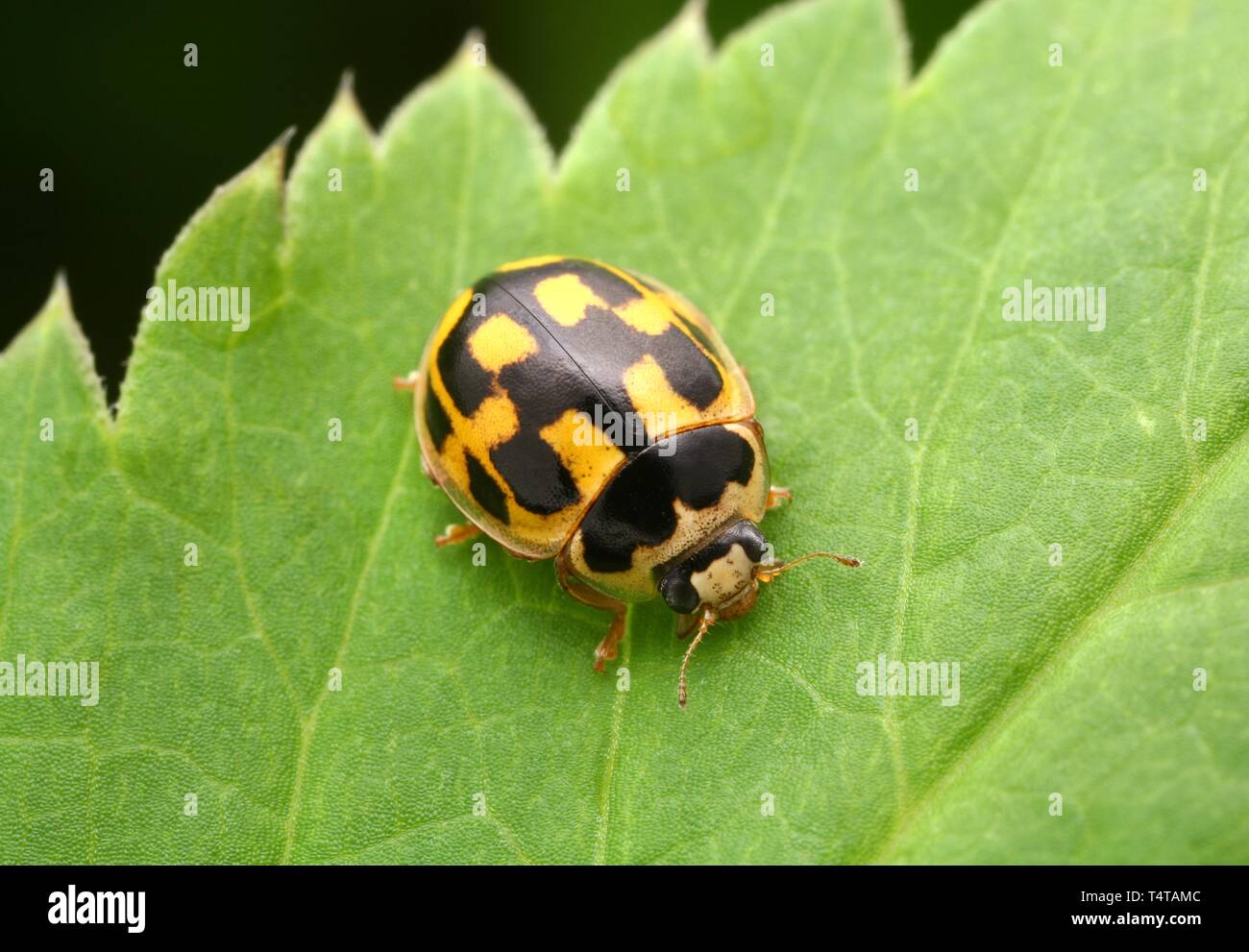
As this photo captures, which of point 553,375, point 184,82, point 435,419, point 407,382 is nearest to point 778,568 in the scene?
point 553,375

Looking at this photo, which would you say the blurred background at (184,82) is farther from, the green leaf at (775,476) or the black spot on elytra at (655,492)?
the black spot on elytra at (655,492)

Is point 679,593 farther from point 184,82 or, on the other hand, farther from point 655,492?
point 184,82

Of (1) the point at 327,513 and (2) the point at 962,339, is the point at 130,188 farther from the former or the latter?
(2) the point at 962,339

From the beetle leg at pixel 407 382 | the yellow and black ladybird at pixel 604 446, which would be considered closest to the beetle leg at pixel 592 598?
the yellow and black ladybird at pixel 604 446

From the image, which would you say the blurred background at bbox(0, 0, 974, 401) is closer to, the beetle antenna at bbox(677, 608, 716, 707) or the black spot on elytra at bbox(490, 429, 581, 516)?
the black spot on elytra at bbox(490, 429, 581, 516)

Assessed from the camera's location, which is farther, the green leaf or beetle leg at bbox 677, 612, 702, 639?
beetle leg at bbox 677, 612, 702, 639

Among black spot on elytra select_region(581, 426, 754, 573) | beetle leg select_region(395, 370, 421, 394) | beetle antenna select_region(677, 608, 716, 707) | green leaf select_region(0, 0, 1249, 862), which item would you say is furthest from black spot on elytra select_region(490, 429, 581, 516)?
beetle antenna select_region(677, 608, 716, 707)

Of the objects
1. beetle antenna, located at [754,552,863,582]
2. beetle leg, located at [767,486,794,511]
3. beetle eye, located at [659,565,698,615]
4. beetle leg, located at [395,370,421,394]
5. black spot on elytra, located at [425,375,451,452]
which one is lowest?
beetle eye, located at [659,565,698,615]
